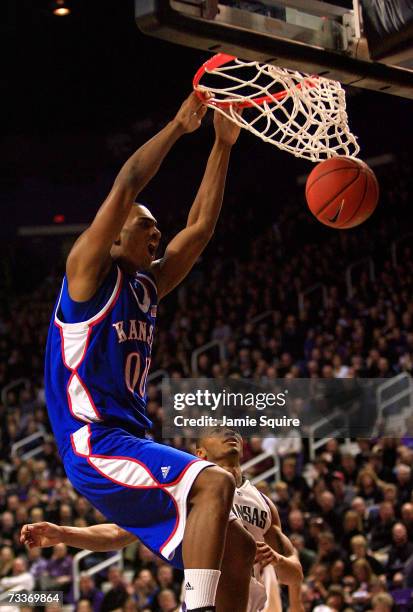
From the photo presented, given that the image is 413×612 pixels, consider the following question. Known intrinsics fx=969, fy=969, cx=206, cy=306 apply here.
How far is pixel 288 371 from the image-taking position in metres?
12.4

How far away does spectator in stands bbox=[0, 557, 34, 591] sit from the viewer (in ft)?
33.2

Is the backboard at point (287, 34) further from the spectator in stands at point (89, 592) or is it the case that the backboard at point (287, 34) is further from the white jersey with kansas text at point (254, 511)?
the spectator in stands at point (89, 592)

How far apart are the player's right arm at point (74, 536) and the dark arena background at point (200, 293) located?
4.35 metres

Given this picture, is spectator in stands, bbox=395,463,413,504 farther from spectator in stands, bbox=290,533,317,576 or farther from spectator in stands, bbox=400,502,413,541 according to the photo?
spectator in stands, bbox=290,533,317,576

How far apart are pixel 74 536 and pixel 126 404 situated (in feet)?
2.70

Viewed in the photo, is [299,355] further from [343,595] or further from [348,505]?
[343,595]

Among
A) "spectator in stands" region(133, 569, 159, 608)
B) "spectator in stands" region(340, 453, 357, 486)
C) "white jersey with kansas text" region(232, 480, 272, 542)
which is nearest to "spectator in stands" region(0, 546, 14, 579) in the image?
"spectator in stands" region(133, 569, 159, 608)

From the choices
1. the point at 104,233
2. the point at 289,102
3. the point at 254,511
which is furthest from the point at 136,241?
the point at 254,511

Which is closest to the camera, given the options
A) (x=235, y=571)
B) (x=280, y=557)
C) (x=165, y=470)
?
(x=165, y=470)

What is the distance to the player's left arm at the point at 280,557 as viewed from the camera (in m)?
4.28

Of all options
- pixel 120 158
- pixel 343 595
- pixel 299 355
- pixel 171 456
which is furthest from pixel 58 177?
pixel 171 456

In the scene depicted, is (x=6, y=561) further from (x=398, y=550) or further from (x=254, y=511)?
(x=254, y=511)

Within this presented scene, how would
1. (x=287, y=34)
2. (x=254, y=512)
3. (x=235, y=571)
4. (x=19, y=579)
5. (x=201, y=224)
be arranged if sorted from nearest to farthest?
(x=235, y=571) → (x=287, y=34) → (x=201, y=224) → (x=254, y=512) → (x=19, y=579)

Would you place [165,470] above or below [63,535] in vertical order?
above
